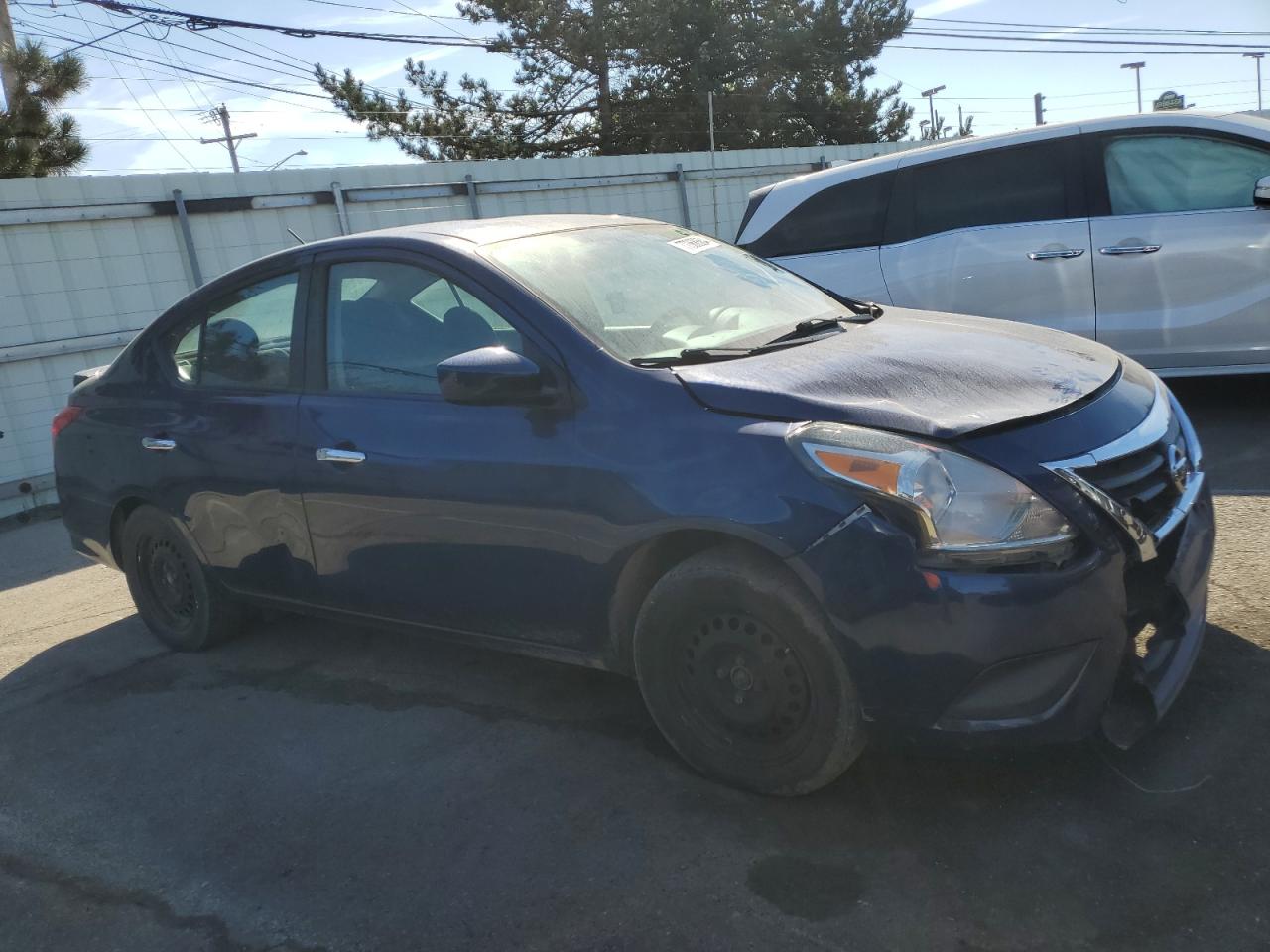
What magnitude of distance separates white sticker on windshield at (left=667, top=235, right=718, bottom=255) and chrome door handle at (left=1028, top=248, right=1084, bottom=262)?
2.82 m

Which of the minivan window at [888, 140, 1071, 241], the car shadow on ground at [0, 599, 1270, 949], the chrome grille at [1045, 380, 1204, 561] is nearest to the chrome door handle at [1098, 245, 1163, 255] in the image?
the minivan window at [888, 140, 1071, 241]

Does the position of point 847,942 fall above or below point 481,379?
below

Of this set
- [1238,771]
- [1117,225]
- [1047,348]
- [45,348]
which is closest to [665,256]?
[1047,348]

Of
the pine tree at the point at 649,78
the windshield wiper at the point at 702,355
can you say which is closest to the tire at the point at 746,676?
the windshield wiper at the point at 702,355

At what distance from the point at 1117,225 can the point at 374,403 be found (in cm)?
448

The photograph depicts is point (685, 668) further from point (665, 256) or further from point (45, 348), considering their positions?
point (45, 348)

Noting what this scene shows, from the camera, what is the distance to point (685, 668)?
10.4ft

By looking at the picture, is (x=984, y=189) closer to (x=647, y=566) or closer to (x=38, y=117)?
(x=647, y=566)

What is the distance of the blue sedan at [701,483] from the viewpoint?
272 centimetres

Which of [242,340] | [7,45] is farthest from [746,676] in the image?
[7,45]

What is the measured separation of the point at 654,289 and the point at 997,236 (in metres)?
3.57

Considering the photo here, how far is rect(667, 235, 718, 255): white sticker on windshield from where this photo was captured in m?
4.25

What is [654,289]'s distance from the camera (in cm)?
382

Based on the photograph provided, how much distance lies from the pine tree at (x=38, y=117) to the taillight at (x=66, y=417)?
12.3 metres
